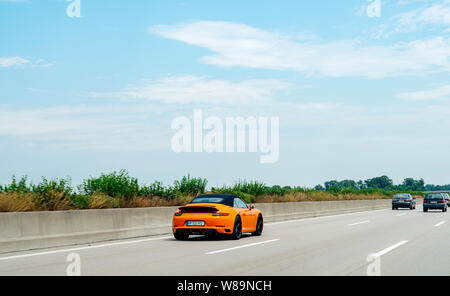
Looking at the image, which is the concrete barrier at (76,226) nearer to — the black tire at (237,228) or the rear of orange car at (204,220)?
the rear of orange car at (204,220)

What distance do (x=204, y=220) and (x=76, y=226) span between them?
3475 mm

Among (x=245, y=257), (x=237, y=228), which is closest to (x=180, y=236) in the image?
(x=237, y=228)

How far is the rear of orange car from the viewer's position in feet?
50.9

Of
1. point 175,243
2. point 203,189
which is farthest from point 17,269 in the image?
point 203,189

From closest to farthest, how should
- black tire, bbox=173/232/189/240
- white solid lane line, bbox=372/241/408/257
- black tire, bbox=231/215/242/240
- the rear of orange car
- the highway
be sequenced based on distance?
the highway
white solid lane line, bbox=372/241/408/257
the rear of orange car
black tire, bbox=173/232/189/240
black tire, bbox=231/215/242/240

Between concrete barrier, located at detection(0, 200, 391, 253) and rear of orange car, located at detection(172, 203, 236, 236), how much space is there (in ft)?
5.97

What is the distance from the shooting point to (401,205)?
46531 mm

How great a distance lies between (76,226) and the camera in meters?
14.6

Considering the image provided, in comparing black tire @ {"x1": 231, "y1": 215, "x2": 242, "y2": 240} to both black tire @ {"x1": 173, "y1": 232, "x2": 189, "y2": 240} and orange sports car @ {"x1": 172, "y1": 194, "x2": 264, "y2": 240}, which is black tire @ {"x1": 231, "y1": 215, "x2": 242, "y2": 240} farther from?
black tire @ {"x1": 173, "y1": 232, "x2": 189, "y2": 240}

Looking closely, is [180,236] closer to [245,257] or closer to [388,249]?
[245,257]

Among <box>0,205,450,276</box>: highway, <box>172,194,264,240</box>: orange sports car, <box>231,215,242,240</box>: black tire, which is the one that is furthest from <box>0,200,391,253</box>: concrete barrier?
<box>231,215,242,240</box>: black tire

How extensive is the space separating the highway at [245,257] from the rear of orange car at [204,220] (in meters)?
0.36
